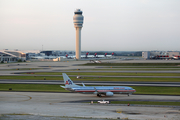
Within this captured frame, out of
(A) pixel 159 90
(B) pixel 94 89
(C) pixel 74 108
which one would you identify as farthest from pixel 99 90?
(A) pixel 159 90

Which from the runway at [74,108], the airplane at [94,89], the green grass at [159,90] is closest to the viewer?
the runway at [74,108]

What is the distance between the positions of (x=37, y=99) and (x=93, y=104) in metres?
13.3

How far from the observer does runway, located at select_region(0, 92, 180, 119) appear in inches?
1406

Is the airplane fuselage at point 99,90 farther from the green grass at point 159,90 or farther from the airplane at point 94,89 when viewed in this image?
the green grass at point 159,90

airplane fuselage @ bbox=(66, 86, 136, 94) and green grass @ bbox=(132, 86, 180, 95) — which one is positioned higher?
airplane fuselage @ bbox=(66, 86, 136, 94)

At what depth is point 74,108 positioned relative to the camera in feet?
131

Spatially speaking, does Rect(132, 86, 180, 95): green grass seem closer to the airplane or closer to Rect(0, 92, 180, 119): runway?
Rect(0, 92, 180, 119): runway

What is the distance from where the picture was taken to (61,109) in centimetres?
3909

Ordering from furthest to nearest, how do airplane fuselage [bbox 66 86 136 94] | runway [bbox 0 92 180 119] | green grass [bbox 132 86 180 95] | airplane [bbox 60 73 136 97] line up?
green grass [bbox 132 86 180 95], airplane [bbox 60 73 136 97], airplane fuselage [bbox 66 86 136 94], runway [bbox 0 92 180 119]

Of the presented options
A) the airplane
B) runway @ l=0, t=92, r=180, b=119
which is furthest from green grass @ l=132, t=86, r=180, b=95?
the airplane

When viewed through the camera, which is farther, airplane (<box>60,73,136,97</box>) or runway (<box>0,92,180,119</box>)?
airplane (<box>60,73,136,97</box>)

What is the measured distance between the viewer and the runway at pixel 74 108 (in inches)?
1406

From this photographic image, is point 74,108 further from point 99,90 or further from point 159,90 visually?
point 159,90

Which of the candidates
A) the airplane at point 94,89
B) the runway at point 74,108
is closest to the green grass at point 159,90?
the runway at point 74,108
